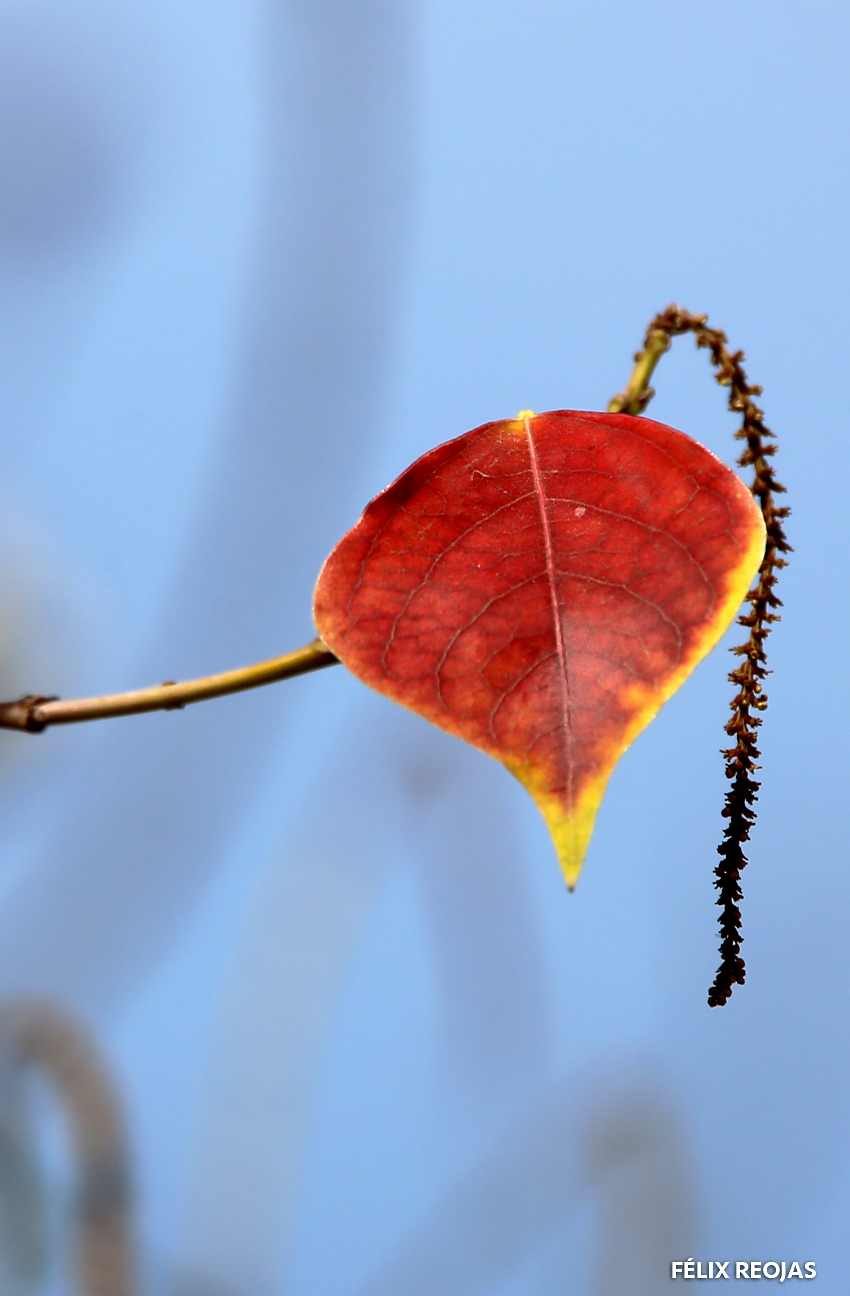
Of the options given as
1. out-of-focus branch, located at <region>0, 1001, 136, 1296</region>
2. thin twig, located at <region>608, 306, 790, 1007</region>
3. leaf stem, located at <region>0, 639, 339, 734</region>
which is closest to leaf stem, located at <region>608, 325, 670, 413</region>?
thin twig, located at <region>608, 306, 790, 1007</region>

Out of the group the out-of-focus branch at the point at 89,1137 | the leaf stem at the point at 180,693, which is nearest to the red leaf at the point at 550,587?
the leaf stem at the point at 180,693

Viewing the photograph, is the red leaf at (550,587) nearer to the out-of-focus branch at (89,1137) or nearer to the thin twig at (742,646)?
the thin twig at (742,646)

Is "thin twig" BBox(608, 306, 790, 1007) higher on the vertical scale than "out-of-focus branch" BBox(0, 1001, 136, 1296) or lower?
higher

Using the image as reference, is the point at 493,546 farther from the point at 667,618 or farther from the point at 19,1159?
the point at 19,1159

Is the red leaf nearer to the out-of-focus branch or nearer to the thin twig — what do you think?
the thin twig

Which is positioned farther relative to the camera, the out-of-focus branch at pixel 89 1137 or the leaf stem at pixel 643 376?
the out-of-focus branch at pixel 89 1137

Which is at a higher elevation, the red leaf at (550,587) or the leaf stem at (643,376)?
the leaf stem at (643,376)

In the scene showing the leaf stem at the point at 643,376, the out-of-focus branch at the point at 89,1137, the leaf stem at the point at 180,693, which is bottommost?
the out-of-focus branch at the point at 89,1137
